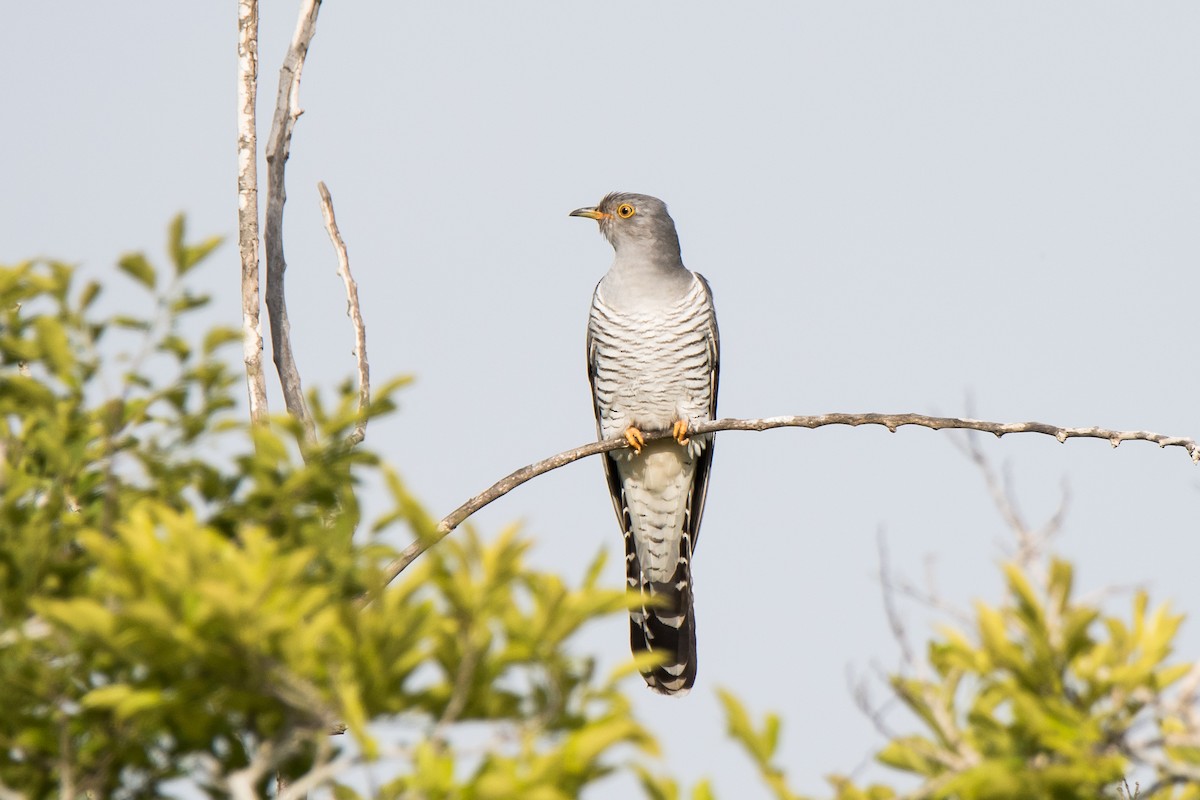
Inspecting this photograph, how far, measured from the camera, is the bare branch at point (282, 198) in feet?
15.8

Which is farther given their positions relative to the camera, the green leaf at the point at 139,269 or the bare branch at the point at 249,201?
the bare branch at the point at 249,201

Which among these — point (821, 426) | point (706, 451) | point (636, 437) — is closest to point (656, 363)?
point (636, 437)

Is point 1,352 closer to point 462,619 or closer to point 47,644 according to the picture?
point 47,644

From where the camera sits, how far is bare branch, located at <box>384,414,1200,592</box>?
4.09 m

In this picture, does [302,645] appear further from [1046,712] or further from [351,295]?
[351,295]

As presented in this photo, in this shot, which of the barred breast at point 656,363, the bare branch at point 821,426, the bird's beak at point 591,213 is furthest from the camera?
the bird's beak at point 591,213

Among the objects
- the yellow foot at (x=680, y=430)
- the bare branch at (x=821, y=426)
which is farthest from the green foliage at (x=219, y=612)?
the yellow foot at (x=680, y=430)

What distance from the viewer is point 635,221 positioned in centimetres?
698

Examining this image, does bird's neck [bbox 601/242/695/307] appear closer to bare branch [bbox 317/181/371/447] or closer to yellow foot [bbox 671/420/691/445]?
yellow foot [bbox 671/420/691/445]

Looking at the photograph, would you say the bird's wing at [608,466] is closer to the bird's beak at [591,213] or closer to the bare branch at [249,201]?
the bird's beak at [591,213]

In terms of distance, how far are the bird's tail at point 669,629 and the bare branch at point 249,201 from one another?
255cm

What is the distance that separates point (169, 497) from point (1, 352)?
0.46 meters

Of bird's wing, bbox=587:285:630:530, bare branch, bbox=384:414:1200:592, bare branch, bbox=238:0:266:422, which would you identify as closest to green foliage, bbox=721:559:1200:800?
bare branch, bbox=384:414:1200:592

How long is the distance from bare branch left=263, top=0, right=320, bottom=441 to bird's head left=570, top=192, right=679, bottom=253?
2.34 metres
